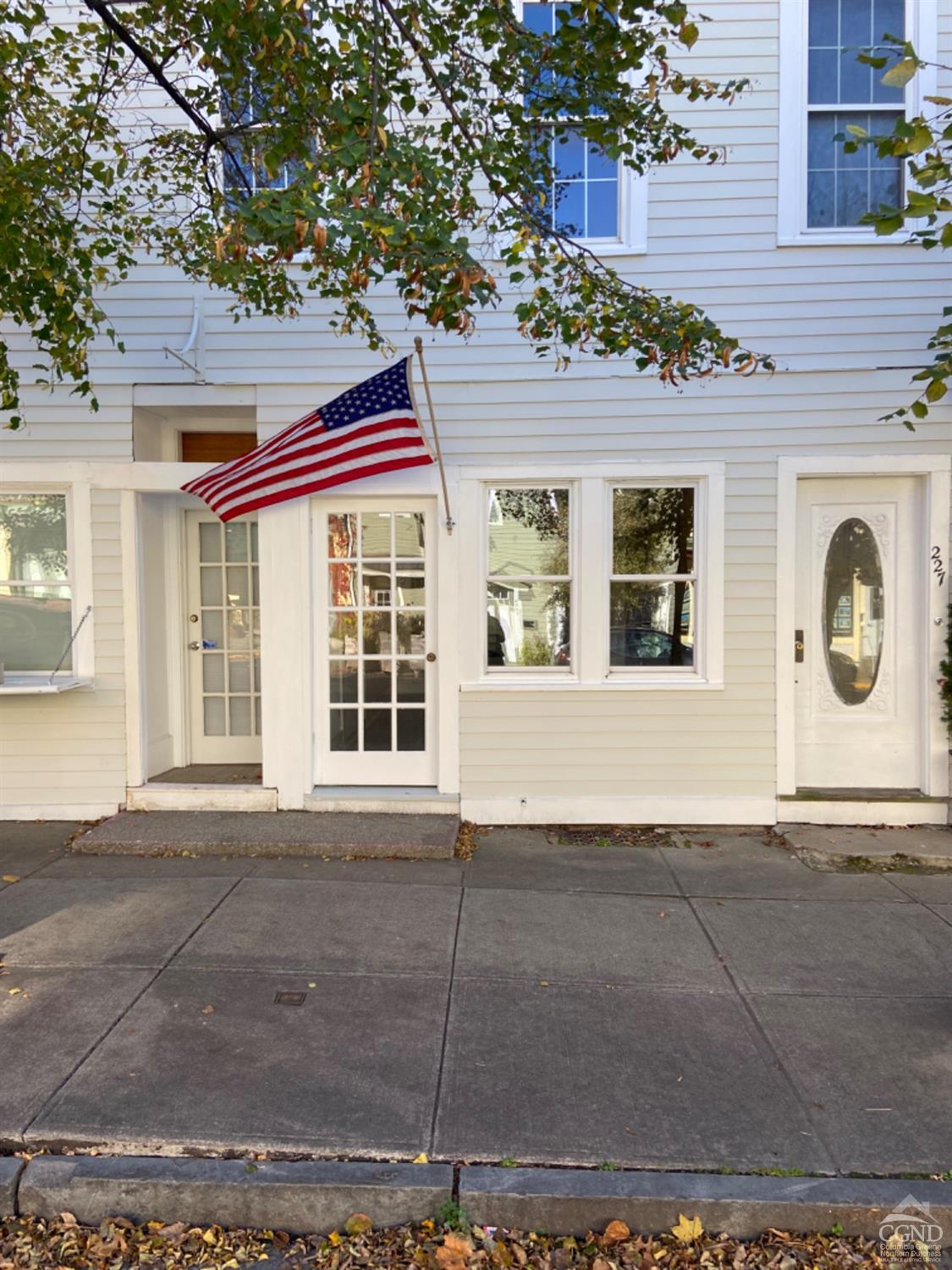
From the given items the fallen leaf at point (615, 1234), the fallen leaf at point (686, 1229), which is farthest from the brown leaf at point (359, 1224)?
the fallen leaf at point (686, 1229)

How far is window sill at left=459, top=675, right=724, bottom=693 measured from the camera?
614 centimetres

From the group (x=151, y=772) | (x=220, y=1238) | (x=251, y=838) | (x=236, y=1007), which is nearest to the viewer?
(x=220, y=1238)

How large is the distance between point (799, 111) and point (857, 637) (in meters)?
3.89

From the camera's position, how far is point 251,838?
18.5 ft

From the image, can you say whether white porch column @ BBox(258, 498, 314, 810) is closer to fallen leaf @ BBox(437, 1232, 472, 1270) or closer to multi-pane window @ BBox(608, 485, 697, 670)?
multi-pane window @ BBox(608, 485, 697, 670)

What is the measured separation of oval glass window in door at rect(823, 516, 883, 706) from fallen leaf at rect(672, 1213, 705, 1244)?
4.56m

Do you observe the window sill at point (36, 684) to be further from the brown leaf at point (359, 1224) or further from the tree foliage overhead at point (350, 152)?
the brown leaf at point (359, 1224)

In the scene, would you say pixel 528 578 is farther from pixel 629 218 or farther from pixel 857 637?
pixel 629 218

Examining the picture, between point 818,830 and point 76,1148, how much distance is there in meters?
5.07

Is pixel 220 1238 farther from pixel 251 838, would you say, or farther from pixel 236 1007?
pixel 251 838

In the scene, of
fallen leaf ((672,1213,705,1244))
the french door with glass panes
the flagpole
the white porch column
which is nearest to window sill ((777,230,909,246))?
the flagpole

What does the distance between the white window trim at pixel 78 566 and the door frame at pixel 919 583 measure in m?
5.22

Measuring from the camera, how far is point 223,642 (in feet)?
23.2

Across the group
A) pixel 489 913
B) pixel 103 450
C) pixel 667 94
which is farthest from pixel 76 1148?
pixel 667 94
